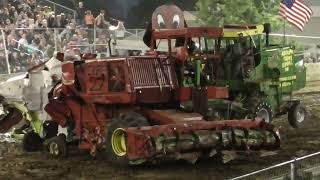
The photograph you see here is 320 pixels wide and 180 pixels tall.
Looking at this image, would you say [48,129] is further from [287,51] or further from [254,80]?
[287,51]

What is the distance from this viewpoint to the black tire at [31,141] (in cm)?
1254

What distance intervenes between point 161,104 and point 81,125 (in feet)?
4.90

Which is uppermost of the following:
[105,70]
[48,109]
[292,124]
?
[105,70]

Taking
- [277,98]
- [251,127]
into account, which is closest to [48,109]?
[251,127]

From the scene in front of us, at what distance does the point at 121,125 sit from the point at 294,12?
464 inches

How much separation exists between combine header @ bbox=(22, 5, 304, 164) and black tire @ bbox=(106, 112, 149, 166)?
0.05 feet

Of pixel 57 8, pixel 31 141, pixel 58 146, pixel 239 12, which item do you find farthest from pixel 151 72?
pixel 239 12

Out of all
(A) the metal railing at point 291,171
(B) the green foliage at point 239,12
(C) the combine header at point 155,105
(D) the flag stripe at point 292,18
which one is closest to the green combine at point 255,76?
(C) the combine header at point 155,105

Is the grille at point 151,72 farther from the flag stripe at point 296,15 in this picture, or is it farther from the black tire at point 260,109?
the flag stripe at point 296,15

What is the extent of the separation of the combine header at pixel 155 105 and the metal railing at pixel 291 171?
3133 millimetres

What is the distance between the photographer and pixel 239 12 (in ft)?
85.6

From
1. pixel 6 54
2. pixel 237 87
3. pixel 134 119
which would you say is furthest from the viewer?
pixel 6 54

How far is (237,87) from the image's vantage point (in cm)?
1423

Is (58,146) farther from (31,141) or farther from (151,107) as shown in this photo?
(151,107)
